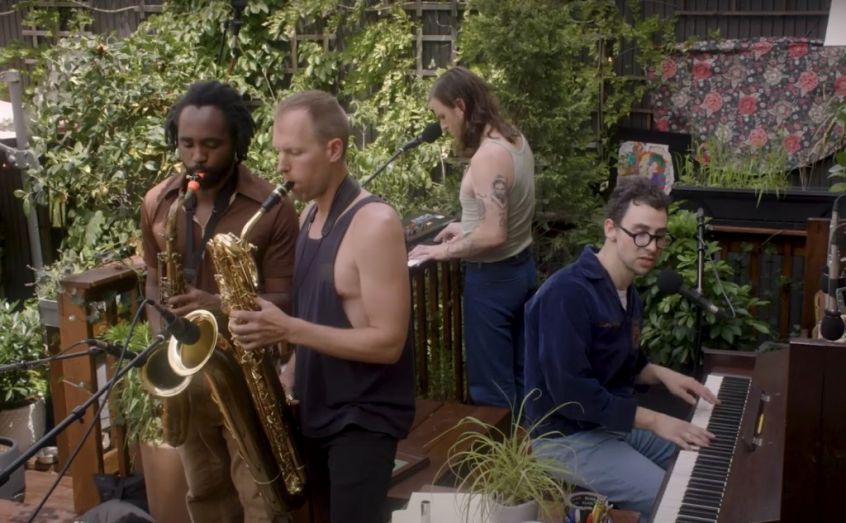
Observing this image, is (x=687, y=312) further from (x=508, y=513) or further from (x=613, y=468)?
(x=508, y=513)

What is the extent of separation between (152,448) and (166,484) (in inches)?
5.2

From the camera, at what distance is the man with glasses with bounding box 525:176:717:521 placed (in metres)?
3.05

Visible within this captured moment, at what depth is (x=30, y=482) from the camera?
4.61 metres

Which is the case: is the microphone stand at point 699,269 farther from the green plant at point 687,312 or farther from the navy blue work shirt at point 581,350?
the navy blue work shirt at point 581,350

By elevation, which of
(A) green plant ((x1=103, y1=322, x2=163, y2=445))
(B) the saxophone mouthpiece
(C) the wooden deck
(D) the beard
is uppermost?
(D) the beard

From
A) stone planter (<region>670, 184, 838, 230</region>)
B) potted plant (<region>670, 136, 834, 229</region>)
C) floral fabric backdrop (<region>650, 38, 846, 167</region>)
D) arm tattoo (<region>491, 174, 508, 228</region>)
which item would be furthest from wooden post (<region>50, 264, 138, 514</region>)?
floral fabric backdrop (<region>650, 38, 846, 167</region>)

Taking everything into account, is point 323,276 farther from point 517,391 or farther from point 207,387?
point 517,391

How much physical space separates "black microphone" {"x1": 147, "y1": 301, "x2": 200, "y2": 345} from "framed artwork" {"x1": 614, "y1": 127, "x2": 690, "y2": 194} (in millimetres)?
5015

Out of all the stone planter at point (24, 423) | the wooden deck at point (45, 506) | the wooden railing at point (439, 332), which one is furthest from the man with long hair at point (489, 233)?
the stone planter at point (24, 423)

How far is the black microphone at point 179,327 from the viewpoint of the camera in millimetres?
2324

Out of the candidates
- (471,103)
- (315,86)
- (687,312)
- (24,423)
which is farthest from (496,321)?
(315,86)

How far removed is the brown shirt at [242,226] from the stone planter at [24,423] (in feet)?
8.82

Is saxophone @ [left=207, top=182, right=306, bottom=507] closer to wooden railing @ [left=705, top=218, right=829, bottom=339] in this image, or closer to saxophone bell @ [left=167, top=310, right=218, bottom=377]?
saxophone bell @ [left=167, top=310, right=218, bottom=377]

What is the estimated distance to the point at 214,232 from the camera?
3078 mm
